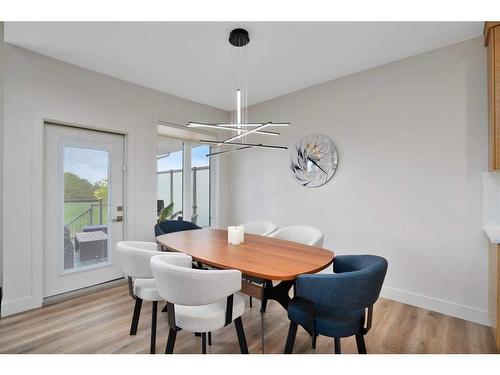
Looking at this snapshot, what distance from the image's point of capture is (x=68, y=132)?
294cm

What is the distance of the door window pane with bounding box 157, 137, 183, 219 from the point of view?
390 cm

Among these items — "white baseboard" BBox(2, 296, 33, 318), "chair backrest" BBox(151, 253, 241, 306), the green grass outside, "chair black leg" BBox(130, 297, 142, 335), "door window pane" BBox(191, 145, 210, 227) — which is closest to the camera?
"chair backrest" BBox(151, 253, 241, 306)

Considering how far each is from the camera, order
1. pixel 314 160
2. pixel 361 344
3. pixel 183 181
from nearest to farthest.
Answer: pixel 361 344 → pixel 314 160 → pixel 183 181

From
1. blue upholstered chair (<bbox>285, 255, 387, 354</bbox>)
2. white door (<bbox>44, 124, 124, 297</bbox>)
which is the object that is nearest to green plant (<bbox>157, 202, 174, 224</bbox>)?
white door (<bbox>44, 124, 124, 297</bbox>)

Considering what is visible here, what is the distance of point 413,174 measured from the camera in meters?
2.71

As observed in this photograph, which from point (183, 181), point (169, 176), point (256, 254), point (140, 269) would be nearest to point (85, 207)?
point (169, 176)

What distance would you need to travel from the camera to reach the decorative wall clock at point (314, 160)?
3.31 metres

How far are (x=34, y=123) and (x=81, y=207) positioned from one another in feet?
3.20

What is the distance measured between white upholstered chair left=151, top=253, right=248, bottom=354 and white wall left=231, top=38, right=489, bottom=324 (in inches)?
78.5

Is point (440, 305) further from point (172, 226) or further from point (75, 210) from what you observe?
point (75, 210)

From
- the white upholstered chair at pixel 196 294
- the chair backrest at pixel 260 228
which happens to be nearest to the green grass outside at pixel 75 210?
the chair backrest at pixel 260 228

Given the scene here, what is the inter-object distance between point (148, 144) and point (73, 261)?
165 cm

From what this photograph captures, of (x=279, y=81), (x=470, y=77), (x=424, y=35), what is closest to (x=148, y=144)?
(x=279, y=81)

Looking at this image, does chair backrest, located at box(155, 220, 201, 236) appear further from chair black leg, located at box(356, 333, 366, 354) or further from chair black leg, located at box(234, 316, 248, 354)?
chair black leg, located at box(356, 333, 366, 354)
